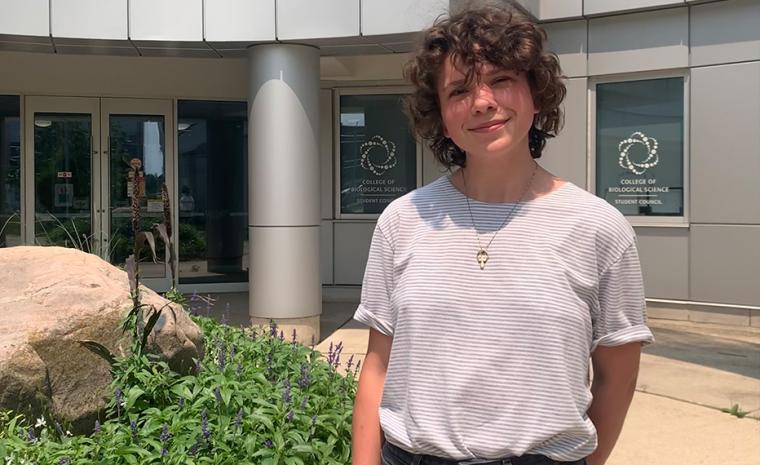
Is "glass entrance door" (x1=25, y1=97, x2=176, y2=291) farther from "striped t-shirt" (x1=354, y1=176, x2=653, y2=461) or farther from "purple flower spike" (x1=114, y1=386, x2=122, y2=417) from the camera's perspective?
"striped t-shirt" (x1=354, y1=176, x2=653, y2=461)

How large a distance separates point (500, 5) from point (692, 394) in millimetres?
5087

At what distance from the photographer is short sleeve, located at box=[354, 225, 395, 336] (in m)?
1.68

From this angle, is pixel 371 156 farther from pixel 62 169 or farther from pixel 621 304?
pixel 621 304

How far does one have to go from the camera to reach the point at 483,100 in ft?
5.11

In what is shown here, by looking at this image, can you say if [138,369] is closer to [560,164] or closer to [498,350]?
[498,350]

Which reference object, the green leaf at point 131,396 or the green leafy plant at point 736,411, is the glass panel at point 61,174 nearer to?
the green leaf at point 131,396

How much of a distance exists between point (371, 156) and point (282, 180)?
459 cm

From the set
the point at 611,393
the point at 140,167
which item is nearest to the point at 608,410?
the point at 611,393

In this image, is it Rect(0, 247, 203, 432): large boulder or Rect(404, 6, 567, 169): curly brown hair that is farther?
Rect(0, 247, 203, 432): large boulder

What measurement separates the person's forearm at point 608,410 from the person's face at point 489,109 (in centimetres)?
55

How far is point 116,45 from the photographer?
800 centimetres

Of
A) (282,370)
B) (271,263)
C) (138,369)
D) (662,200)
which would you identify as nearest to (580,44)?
(662,200)

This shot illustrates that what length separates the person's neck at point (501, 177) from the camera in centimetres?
163

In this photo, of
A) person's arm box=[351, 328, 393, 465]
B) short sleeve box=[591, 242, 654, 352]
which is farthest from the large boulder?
short sleeve box=[591, 242, 654, 352]
